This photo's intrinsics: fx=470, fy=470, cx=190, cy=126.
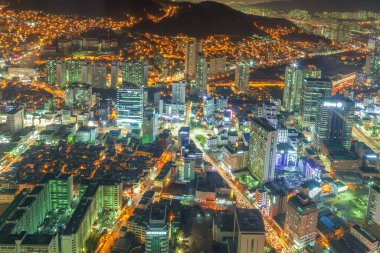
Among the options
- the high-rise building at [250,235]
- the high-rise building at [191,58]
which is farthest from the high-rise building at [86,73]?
the high-rise building at [250,235]

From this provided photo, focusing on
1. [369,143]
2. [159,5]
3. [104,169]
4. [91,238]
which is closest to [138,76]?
[104,169]

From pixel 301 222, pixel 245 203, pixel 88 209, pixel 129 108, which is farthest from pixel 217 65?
pixel 88 209

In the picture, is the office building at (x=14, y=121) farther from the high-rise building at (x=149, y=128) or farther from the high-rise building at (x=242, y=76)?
the high-rise building at (x=242, y=76)

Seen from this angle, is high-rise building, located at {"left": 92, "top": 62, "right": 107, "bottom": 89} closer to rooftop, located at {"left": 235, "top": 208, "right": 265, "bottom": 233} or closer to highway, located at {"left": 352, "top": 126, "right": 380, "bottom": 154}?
highway, located at {"left": 352, "top": 126, "right": 380, "bottom": 154}

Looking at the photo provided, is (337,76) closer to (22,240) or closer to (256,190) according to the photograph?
(256,190)

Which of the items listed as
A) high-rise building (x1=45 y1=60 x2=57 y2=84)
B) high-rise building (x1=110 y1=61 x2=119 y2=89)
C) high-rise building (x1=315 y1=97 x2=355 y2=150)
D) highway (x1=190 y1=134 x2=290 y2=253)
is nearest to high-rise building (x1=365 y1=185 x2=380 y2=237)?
highway (x1=190 y1=134 x2=290 y2=253)
